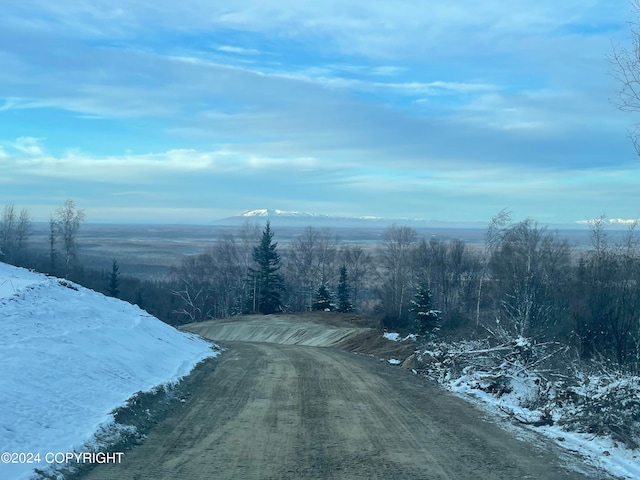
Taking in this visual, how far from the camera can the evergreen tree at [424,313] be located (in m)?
33.0

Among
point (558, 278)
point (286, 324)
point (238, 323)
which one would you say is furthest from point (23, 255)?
point (558, 278)

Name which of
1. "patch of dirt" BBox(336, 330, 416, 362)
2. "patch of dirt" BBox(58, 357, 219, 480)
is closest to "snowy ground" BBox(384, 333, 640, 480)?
"patch of dirt" BBox(336, 330, 416, 362)

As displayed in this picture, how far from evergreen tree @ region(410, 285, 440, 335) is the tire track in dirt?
1906 centimetres

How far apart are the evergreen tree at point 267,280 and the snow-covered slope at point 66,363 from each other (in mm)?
39048

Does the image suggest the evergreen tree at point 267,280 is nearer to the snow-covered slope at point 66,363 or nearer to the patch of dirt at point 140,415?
the snow-covered slope at point 66,363

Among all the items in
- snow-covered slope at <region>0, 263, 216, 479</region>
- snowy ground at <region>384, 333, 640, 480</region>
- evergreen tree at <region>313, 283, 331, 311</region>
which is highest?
snow-covered slope at <region>0, 263, 216, 479</region>

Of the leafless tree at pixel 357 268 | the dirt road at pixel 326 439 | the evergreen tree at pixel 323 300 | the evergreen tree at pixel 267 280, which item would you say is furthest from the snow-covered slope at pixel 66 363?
the leafless tree at pixel 357 268

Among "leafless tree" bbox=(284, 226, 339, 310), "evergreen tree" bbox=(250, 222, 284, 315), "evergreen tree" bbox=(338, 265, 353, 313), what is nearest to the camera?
"evergreen tree" bbox=(338, 265, 353, 313)

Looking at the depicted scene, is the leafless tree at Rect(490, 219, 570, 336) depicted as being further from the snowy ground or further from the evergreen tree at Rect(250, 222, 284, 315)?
the evergreen tree at Rect(250, 222, 284, 315)

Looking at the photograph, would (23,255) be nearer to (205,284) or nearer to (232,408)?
(205,284)

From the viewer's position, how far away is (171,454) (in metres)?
7.84

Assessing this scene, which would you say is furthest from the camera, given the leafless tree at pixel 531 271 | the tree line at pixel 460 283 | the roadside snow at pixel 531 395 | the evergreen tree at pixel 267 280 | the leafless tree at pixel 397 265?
the leafless tree at pixel 397 265

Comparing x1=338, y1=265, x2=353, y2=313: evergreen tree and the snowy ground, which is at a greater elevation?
the snowy ground

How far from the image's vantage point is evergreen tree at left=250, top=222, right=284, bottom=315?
195 feet
